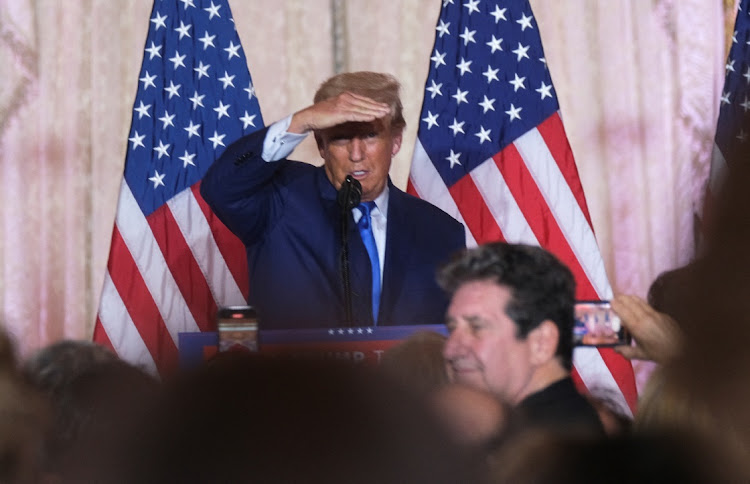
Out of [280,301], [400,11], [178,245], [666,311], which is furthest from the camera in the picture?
[400,11]

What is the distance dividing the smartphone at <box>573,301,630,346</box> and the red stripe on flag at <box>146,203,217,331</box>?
268cm

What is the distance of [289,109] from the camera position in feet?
15.4

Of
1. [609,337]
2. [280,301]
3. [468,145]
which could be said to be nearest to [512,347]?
[609,337]

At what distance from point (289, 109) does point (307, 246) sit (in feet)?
5.57

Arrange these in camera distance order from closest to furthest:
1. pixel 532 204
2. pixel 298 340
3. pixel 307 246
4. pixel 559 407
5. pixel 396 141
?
pixel 559 407 < pixel 298 340 < pixel 307 246 < pixel 396 141 < pixel 532 204

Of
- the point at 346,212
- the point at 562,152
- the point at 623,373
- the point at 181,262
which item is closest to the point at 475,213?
the point at 562,152

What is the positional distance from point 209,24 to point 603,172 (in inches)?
73.5

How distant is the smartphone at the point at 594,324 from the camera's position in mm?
1977

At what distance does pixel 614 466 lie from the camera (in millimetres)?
692

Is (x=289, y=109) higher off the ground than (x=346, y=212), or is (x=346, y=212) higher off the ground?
(x=289, y=109)

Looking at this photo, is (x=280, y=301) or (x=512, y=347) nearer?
(x=512, y=347)

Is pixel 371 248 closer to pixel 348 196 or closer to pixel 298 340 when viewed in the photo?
pixel 348 196

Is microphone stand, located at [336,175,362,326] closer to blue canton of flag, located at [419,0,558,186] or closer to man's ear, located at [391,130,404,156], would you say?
man's ear, located at [391,130,404,156]

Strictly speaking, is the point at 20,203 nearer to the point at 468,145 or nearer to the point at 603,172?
the point at 468,145
